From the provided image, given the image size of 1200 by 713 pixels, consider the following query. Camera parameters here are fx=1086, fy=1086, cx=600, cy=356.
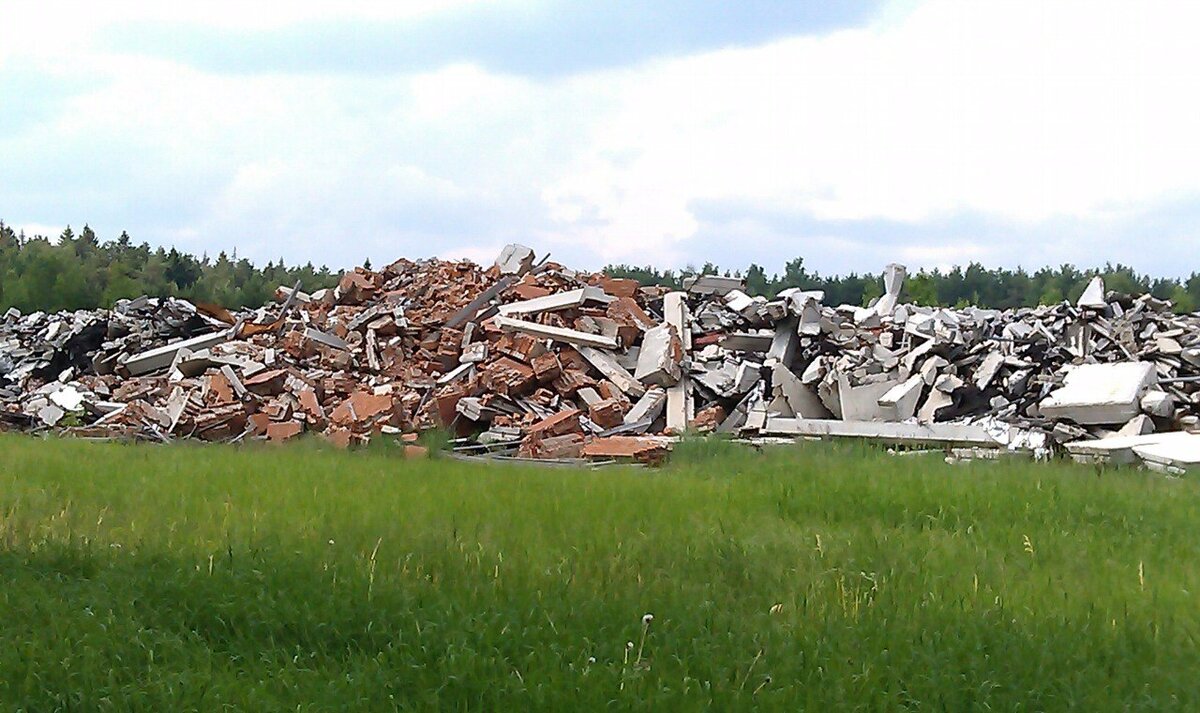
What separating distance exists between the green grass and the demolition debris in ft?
13.1

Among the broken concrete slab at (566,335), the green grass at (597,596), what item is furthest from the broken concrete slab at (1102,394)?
the broken concrete slab at (566,335)

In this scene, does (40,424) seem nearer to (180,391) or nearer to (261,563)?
(180,391)

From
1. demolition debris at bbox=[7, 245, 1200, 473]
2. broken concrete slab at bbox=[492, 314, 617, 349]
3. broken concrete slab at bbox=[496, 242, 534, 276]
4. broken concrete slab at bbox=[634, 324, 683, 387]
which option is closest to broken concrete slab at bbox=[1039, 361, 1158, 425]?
demolition debris at bbox=[7, 245, 1200, 473]

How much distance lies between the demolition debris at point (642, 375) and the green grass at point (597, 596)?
3.98 meters

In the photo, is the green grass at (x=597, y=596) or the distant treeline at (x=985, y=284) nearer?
the green grass at (x=597, y=596)

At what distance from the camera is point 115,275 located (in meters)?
43.1

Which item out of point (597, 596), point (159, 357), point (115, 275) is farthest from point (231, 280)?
point (597, 596)

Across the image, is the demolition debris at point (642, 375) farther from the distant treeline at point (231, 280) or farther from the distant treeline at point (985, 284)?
the distant treeline at point (985, 284)

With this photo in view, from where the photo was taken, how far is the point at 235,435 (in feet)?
47.3

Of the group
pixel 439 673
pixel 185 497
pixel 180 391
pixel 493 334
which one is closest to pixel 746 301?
pixel 493 334

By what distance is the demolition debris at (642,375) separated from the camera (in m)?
12.5

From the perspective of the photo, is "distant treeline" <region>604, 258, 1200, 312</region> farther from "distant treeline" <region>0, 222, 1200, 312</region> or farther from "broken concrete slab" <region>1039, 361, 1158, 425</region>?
"broken concrete slab" <region>1039, 361, 1158, 425</region>

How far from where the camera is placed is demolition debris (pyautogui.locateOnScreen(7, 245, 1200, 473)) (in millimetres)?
12453

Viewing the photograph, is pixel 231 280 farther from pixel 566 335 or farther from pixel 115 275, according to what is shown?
pixel 566 335
